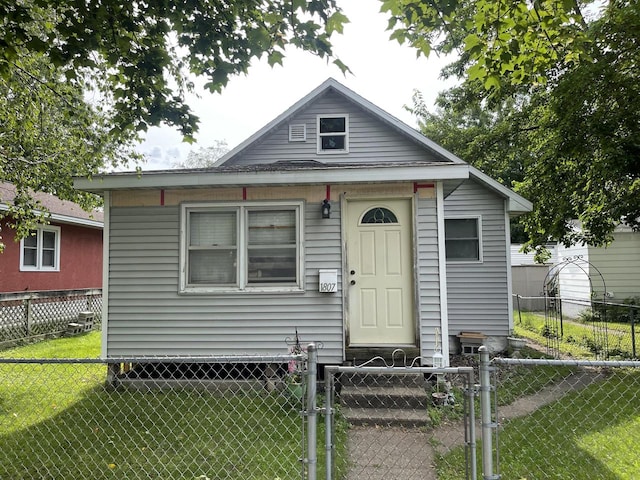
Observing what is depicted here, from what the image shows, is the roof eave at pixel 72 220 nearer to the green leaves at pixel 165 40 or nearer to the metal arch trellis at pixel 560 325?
the green leaves at pixel 165 40

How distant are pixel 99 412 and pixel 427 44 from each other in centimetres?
559

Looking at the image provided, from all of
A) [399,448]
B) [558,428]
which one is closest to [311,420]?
[399,448]

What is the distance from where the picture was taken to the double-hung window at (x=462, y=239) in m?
8.66

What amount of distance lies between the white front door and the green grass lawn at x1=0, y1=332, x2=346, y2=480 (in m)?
1.63

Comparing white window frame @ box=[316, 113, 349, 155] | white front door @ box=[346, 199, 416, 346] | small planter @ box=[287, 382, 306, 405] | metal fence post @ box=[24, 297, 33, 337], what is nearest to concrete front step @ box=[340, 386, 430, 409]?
small planter @ box=[287, 382, 306, 405]

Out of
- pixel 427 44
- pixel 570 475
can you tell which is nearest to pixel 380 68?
pixel 427 44

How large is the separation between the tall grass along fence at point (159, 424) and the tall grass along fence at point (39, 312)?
10.9 ft

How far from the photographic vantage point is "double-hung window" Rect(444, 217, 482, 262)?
8664 millimetres

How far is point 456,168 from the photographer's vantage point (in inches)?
208

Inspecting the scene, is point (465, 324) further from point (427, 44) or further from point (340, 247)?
point (427, 44)

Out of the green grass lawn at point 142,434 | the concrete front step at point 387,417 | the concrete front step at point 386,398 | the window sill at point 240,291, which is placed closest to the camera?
the green grass lawn at point 142,434

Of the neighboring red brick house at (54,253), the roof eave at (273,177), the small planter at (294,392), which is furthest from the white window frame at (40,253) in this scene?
the small planter at (294,392)

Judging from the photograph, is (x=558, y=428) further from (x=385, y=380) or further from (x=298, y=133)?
(x=298, y=133)

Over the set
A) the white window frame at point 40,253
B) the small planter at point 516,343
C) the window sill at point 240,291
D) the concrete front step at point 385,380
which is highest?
the white window frame at point 40,253
